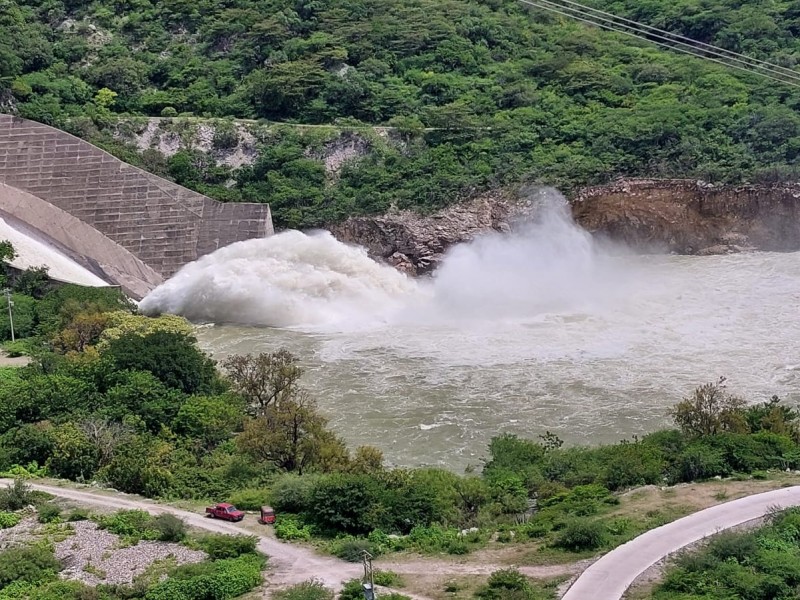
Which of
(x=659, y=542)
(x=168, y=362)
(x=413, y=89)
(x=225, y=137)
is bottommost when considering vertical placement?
(x=659, y=542)

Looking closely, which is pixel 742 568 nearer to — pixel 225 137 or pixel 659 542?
pixel 659 542

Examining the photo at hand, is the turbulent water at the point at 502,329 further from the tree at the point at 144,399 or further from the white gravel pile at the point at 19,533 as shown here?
the white gravel pile at the point at 19,533

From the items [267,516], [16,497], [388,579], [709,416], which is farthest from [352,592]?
[709,416]

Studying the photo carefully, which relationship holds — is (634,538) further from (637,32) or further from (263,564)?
(637,32)

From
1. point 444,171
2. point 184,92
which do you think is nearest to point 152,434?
point 444,171

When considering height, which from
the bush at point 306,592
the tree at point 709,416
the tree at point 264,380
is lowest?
the bush at point 306,592

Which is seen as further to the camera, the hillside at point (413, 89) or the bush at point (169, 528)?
the hillside at point (413, 89)

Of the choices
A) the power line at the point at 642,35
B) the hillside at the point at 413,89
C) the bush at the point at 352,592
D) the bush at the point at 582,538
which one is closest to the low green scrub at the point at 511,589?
the bush at the point at 582,538
